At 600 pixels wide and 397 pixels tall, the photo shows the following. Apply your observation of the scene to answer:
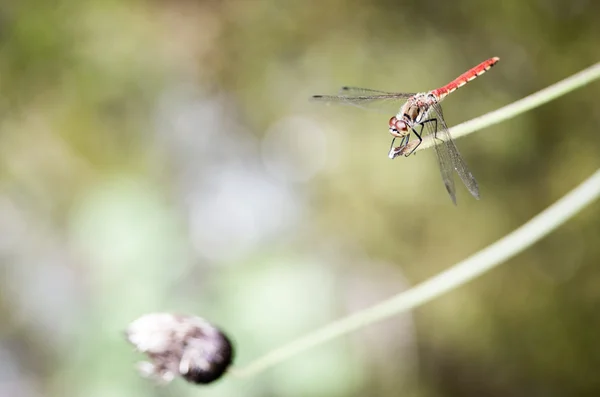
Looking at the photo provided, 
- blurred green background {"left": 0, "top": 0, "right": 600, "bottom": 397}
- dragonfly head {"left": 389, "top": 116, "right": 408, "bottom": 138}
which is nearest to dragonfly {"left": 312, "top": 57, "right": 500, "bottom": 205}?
dragonfly head {"left": 389, "top": 116, "right": 408, "bottom": 138}

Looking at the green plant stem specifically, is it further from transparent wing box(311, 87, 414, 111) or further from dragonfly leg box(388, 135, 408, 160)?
transparent wing box(311, 87, 414, 111)

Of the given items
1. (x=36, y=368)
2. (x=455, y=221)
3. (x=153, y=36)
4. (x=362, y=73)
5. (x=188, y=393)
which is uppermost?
(x=153, y=36)

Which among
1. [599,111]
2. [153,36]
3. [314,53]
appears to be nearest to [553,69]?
[599,111]

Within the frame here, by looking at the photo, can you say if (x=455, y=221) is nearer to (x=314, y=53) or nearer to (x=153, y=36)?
(x=314, y=53)

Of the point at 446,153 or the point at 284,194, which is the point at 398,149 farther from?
the point at 284,194

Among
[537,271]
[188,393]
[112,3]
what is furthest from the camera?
[112,3]
